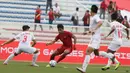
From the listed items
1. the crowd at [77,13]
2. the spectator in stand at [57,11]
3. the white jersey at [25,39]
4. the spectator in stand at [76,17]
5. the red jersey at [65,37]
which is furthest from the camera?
the spectator in stand at [57,11]

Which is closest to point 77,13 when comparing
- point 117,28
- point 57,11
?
point 57,11

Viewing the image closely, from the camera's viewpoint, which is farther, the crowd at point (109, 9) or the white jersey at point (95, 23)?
the crowd at point (109, 9)

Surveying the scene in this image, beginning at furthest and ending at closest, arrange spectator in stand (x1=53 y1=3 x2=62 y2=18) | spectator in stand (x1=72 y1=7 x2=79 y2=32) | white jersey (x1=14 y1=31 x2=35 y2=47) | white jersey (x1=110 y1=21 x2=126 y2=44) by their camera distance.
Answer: spectator in stand (x1=53 y1=3 x2=62 y2=18) → spectator in stand (x1=72 y1=7 x2=79 y2=32) → white jersey (x1=14 y1=31 x2=35 y2=47) → white jersey (x1=110 y1=21 x2=126 y2=44)

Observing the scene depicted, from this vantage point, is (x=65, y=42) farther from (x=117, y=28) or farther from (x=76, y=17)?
(x=76, y=17)

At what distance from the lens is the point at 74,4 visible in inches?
1432

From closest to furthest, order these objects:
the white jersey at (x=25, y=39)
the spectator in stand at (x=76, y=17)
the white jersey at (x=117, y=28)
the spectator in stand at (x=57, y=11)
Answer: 1. the white jersey at (x=117, y=28)
2. the white jersey at (x=25, y=39)
3. the spectator in stand at (x=76, y=17)
4. the spectator in stand at (x=57, y=11)

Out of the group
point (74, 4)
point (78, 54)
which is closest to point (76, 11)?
point (74, 4)

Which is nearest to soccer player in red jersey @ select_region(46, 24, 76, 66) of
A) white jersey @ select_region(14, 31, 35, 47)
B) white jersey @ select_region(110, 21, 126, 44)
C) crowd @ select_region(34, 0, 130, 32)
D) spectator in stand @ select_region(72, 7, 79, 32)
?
white jersey @ select_region(14, 31, 35, 47)

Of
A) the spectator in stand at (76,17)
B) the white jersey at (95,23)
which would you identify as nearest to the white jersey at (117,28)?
the white jersey at (95,23)

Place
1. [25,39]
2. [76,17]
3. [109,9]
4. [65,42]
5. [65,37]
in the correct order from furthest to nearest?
[109,9] → [76,17] → [65,42] → [65,37] → [25,39]

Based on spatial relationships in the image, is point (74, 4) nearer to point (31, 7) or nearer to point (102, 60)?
point (31, 7)

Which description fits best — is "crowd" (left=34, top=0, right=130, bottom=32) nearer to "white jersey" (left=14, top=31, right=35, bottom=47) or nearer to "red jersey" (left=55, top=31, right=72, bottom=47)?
"red jersey" (left=55, top=31, right=72, bottom=47)

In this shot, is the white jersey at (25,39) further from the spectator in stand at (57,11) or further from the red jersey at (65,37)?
the spectator in stand at (57,11)

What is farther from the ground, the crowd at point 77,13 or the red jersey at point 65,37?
the red jersey at point 65,37
